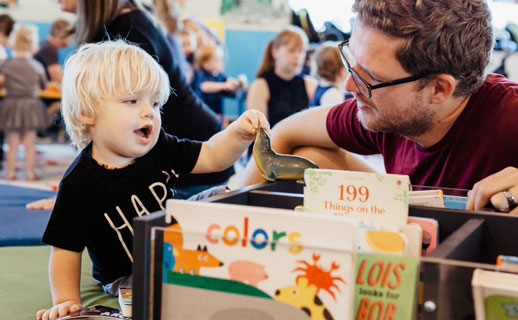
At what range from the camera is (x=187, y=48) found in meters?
5.84

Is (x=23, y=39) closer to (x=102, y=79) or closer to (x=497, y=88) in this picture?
(x=102, y=79)

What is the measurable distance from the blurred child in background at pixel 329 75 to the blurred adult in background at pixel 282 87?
0.43 feet

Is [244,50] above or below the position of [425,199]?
above

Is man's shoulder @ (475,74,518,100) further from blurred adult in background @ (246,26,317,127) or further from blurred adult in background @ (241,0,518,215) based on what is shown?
blurred adult in background @ (246,26,317,127)

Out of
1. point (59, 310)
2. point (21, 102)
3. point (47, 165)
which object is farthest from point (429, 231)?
point (47, 165)

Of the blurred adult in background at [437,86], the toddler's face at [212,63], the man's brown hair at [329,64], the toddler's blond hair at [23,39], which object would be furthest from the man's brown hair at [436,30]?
the toddler's blond hair at [23,39]

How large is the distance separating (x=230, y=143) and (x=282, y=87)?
9.51 feet

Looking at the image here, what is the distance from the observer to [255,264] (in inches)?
29.7

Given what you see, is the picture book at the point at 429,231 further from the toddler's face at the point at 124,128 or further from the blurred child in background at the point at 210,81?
the blurred child in background at the point at 210,81

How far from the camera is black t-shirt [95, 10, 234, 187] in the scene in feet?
6.23

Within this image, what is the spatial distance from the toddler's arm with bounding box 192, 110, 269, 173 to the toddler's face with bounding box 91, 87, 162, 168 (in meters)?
0.16

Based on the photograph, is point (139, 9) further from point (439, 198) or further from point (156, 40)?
point (439, 198)

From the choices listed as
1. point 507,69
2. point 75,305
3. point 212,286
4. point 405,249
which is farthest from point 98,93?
point 507,69

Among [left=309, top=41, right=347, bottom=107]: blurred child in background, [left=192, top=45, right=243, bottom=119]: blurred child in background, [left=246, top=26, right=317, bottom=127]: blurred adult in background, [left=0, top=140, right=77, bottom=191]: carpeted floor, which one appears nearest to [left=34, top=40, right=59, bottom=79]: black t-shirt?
[left=0, top=140, right=77, bottom=191]: carpeted floor
